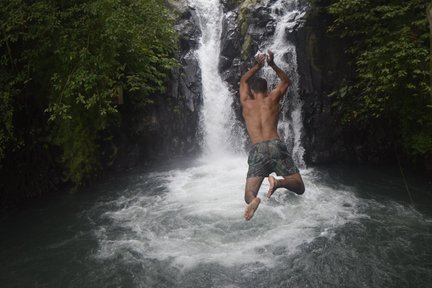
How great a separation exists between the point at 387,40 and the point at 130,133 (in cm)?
790

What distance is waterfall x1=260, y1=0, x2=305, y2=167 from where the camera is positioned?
39.6 feet

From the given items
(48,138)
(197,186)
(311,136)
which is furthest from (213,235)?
(311,136)

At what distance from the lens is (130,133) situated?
11.6 metres

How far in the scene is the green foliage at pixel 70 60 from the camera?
791 centimetres

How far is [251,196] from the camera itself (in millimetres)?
3770

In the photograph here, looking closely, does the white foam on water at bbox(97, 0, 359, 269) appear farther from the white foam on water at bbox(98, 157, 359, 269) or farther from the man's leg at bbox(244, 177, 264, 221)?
the man's leg at bbox(244, 177, 264, 221)

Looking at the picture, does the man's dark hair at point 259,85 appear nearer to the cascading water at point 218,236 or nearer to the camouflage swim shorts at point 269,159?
the camouflage swim shorts at point 269,159

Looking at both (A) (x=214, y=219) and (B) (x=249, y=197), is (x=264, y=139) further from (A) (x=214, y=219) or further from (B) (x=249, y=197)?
(A) (x=214, y=219)

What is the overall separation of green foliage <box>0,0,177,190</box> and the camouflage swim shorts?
488 centimetres

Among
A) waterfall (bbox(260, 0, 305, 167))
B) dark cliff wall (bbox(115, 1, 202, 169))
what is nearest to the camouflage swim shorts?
dark cliff wall (bbox(115, 1, 202, 169))

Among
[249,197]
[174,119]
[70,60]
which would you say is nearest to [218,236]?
[249,197]

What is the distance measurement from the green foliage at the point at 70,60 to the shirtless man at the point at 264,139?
15.8 ft

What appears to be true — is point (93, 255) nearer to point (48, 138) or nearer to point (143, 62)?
point (48, 138)

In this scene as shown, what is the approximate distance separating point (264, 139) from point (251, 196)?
0.61m
